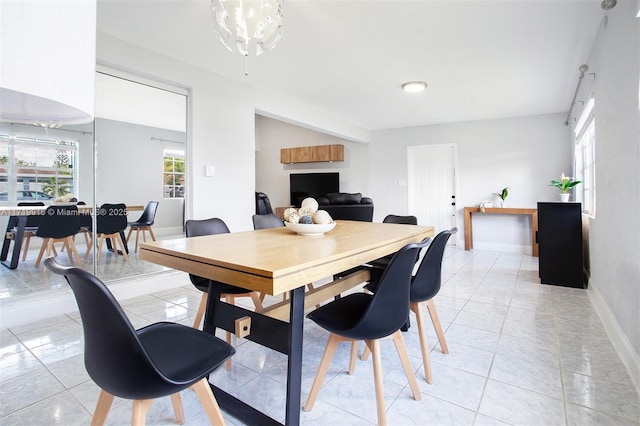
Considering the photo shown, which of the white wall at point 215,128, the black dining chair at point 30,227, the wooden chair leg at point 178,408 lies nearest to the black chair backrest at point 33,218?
the black dining chair at point 30,227

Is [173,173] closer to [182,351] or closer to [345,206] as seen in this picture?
[345,206]

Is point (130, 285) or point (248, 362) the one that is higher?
point (130, 285)

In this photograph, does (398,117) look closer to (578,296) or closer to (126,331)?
(578,296)

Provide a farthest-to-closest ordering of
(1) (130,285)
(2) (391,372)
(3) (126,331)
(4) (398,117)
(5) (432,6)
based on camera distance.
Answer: (4) (398,117)
(1) (130,285)
(5) (432,6)
(2) (391,372)
(3) (126,331)

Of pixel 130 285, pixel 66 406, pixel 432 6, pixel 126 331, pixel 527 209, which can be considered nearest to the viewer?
pixel 126 331

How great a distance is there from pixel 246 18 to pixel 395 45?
1.51 m

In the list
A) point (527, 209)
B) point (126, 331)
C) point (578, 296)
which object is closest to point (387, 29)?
point (126, 331)

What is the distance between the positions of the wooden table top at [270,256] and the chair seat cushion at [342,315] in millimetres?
259

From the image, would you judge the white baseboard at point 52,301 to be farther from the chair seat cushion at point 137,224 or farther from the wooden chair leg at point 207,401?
the wooden chair leg at point 207,401

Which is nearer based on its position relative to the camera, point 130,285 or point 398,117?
point 130,285

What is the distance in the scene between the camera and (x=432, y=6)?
2.38 metres

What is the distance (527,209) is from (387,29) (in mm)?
4171

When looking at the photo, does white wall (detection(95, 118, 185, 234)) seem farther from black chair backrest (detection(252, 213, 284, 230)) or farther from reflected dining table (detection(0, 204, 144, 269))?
black chair backrest (detection(252, 213, 284, 230))

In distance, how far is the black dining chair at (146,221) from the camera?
333 centimetres
